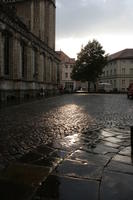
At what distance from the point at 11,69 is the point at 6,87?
10.0 ft

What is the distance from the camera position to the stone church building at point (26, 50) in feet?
71.2

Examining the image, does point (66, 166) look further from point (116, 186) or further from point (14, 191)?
point (14, 191)

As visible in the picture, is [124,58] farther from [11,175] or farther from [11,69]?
[11,175]

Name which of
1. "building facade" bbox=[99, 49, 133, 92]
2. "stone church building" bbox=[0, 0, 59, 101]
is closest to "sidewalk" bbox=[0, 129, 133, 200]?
"stone church building" bbox=[0, 0, 59, 101]

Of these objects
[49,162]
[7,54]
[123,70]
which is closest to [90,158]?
[49,162]

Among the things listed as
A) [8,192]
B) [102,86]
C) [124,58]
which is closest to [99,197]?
[8,192]

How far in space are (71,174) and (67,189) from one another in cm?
52

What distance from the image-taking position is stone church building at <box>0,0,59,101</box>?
71.2 feet

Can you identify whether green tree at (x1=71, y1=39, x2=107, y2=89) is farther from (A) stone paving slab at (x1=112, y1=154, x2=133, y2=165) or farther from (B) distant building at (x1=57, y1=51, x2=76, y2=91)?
(A) stone paving slab at (x1=112, y1=154, x2=133, y2=165)

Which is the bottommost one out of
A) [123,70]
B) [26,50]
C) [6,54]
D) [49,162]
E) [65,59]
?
[49,162]

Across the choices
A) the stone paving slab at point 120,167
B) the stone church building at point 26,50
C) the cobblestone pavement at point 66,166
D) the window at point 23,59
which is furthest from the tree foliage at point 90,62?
the stone paving slab at point 120,167

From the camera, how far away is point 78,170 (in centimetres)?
360

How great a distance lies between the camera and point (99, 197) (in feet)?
8.85

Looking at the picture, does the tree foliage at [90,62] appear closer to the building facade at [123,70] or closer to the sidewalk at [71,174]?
the building facade at [123,70]
